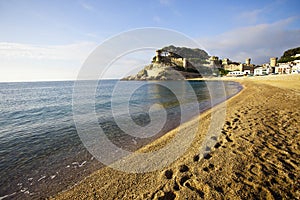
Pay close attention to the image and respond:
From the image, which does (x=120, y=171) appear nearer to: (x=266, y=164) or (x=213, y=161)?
(x=213, y=161)

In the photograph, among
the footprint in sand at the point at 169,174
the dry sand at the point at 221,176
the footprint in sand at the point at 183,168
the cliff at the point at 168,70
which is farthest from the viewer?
the cliff at the point at 168,70

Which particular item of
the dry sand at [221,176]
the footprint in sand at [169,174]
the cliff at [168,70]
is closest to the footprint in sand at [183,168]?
the dry sand at [221,176]

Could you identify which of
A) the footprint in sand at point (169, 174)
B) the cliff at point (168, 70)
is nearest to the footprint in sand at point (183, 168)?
the footprint in sand at point (169, 174)

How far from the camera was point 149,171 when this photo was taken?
4.22 metres

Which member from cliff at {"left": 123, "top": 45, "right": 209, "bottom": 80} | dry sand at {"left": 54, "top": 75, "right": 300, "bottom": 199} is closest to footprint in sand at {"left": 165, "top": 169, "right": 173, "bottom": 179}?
dry sand at {"left": 54, "top": 75, "right": 300, "bottom": 199}

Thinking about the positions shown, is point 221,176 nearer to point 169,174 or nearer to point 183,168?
point 183,168

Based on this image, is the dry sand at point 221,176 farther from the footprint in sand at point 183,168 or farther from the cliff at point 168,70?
the cliff at point 168,70

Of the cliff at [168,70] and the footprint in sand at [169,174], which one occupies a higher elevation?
the cliff at [168,70]

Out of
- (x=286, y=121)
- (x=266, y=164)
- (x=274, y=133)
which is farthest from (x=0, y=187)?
(x=286, y=121)

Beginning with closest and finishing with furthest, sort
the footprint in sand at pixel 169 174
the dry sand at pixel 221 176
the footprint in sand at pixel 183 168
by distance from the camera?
the dry sand at pixel 221 176 < the footprint in sand at pixel 169 174 < the footprint in sand at pixel 183 168

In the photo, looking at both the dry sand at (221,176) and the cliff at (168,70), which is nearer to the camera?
the dry sand at (221,176)

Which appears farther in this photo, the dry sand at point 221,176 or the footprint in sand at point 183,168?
the footprint in sand at point 183,168

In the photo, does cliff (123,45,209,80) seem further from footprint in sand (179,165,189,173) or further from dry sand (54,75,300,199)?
footprint in sand (179,165,189,173)

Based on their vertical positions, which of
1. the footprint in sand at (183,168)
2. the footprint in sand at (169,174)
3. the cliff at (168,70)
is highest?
the cliff at (168,70)
